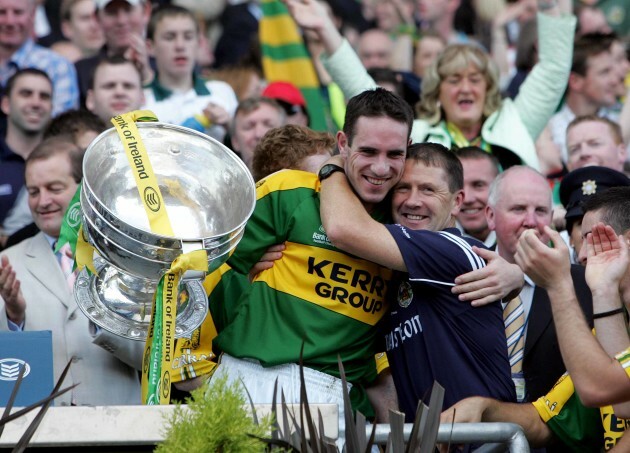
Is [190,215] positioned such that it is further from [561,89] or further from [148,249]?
[561,89]

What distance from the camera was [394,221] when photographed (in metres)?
5.08

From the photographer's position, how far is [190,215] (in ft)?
13.2

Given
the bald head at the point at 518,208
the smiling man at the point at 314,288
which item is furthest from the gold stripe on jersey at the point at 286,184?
the bald head at the point at 518,208

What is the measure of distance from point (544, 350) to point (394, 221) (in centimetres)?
106

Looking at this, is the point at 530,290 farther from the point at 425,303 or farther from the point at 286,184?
the point at 286,184

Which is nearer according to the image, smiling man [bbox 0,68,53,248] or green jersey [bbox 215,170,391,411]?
green jersey [bbox 215,170,391,411]

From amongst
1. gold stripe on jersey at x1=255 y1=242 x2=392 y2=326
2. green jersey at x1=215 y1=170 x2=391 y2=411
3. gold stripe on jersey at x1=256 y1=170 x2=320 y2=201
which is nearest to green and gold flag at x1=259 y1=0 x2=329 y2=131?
gold stripe on jersey at x1=256 y1=170 x2=320 y2=201

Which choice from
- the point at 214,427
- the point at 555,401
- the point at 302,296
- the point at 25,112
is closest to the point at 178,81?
the point at 25,112

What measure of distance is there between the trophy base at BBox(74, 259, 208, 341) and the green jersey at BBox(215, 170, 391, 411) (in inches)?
24.0

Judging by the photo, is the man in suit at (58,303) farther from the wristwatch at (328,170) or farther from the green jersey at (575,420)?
the green jersey at (575,420)

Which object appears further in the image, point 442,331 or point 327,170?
point 327,170

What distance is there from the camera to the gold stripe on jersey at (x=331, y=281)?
482cm

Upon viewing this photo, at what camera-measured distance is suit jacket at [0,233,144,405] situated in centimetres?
550

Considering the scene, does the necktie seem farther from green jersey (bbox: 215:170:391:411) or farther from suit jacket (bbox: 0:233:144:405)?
green jersey (bbox: 215:170:391:411)
